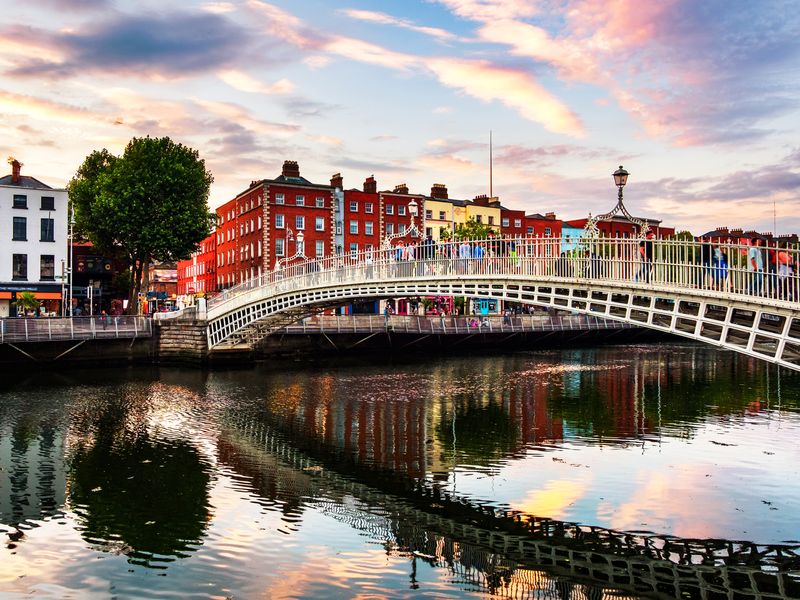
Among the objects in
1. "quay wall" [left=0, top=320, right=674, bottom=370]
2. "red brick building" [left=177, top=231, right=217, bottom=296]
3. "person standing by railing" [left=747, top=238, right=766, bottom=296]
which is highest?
"red brick building" [left=177, top=231, right=217, bottom=296]

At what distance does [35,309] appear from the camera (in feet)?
147

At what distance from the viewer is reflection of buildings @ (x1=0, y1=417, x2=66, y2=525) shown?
44.4 ft

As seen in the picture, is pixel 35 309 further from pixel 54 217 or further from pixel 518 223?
pixel 518 223

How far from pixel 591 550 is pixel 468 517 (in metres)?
2.60

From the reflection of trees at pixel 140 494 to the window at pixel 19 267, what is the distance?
32734mm

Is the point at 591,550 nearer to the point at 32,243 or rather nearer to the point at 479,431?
the point at 479,431

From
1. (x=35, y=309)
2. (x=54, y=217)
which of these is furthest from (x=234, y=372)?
(x=54, y=217)

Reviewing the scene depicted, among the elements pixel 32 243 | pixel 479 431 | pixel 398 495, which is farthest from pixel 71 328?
pixel 398 495

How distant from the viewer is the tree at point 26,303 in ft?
137

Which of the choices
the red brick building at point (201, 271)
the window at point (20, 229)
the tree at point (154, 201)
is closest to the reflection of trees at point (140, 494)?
the tree at point (154, 201)

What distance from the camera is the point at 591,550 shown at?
457 inches

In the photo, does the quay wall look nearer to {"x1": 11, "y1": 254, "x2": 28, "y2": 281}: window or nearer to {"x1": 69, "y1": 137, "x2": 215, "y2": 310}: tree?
{"x1": 69, "y1": 137, "x2": 215, "y2": 310}: tree

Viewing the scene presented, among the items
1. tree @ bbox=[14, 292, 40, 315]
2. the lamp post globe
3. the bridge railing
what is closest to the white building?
tree @ bbox=[14, 292, 40, 315]

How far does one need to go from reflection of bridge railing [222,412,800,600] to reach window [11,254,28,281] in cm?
4172
